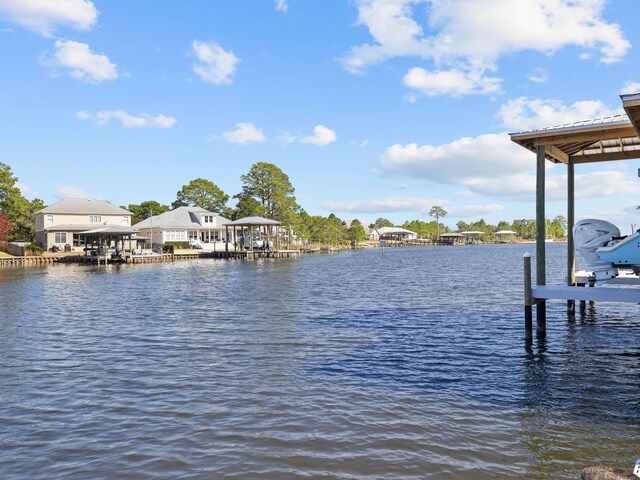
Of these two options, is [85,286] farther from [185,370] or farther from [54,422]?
[54,422]

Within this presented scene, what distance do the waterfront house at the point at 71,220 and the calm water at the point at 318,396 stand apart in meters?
56.9

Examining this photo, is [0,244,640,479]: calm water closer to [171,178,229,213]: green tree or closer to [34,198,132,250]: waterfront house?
[34,198,132,250]: waterfront house

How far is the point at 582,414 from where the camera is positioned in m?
8.24

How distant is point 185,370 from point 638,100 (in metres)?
10.3

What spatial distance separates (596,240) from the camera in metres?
12.3

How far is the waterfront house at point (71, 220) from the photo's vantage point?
69.6 metres

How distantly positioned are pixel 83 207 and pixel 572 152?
74.1 m

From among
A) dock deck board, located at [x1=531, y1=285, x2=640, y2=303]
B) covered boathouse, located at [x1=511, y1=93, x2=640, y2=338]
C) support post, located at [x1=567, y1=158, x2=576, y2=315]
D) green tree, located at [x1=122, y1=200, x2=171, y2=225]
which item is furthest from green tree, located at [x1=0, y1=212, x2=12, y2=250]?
dock deck board, located at [x1=531, y1=285, x2=640, y2=303]

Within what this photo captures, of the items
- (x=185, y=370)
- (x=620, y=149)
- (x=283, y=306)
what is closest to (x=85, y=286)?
(x=283, y=306)

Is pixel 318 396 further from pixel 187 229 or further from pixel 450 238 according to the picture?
pixel 450 238

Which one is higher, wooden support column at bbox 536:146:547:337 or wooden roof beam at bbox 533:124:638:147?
wooden roof beam at bbox 533:124:638:147

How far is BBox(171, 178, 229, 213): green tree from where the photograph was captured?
103312 mm

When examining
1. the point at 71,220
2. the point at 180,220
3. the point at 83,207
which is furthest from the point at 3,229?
the point at 180,220

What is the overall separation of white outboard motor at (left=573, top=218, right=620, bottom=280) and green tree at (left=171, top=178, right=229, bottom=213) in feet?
315
